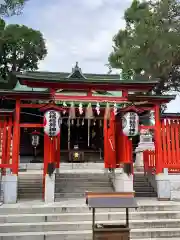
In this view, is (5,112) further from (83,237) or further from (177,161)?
(177,161)

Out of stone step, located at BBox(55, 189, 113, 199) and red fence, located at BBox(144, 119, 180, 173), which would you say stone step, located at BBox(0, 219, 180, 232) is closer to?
stone step, located at BBox(55, 189, 113, 199)

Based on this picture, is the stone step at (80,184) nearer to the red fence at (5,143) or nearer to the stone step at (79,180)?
the stone step at (79,180)

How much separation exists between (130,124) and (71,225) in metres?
4.65

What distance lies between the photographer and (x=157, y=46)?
977 inches

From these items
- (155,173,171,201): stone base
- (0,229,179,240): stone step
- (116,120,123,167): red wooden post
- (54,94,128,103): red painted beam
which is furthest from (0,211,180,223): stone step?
(54,94,128,103): red painted beam

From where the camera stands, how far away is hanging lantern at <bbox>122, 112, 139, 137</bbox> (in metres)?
11.0

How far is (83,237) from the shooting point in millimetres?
7902

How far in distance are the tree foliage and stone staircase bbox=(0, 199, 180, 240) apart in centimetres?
1804

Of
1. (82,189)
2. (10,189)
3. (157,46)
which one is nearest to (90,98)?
(82,189)

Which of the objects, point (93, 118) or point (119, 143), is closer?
point (93, 118)

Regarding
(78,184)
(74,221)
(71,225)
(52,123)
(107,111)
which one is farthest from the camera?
(78,184)

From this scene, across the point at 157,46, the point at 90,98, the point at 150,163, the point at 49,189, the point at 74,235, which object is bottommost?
the point at 74,235

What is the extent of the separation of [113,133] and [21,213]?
5994 mm

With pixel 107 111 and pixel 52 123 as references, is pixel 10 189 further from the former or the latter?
pixel 107 111
